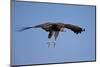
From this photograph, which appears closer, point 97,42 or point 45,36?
point 45,36

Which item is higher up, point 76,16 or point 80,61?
point 76,16

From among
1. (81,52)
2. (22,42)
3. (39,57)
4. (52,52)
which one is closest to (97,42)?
(81,52)

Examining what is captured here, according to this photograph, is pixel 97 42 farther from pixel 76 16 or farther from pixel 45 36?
pixel 45 36

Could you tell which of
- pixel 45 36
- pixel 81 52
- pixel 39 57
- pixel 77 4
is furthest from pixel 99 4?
pixel 39 57

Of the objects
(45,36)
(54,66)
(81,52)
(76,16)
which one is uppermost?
(76,16)

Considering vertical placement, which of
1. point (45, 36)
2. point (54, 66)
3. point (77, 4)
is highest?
point (77, 4)

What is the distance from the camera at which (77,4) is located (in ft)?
7.45

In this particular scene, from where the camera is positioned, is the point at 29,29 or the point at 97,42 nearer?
the point at 29,29

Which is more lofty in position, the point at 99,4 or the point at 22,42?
the point at 99,4

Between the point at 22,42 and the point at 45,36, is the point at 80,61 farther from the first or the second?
the point at 22,42

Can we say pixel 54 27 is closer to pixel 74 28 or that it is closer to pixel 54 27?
pixel 54 27

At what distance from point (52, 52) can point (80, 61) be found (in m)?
0.37

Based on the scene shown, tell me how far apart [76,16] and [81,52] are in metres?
0.43

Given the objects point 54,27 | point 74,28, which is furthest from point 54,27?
point 74,28
